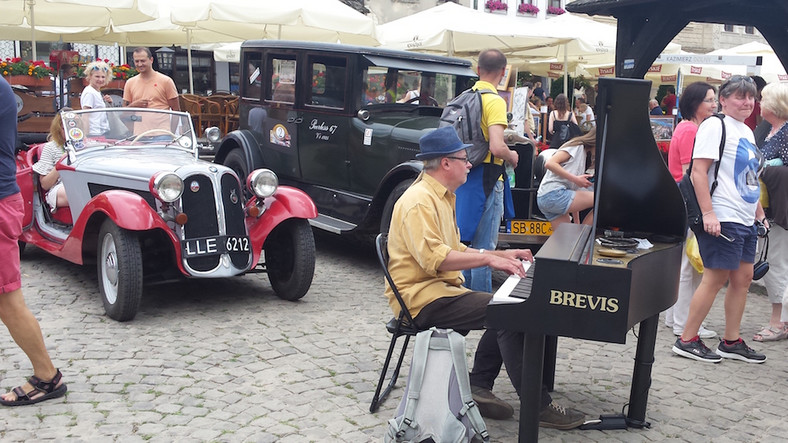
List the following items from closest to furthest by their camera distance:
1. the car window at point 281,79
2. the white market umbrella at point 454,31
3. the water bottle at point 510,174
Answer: the water bottle at point 510,174
the car window at point 281,79
the white market umbrella at point 454,31

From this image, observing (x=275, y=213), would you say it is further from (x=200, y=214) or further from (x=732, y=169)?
(x=732, y=169)

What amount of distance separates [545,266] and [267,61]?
598 centimetres

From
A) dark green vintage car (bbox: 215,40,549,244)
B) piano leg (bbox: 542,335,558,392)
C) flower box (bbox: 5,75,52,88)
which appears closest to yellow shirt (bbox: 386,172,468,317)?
piano leg (bbox: 542,335,558,392)

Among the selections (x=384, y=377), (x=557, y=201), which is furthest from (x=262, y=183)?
(x=384, y=377)

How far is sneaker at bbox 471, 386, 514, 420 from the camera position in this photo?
3873mm

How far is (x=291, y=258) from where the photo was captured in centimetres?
600

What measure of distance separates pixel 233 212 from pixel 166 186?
56 centimetres

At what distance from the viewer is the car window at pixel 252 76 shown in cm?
852

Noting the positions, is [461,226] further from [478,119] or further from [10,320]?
[10,320]

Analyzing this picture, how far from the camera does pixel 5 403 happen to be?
3.89 m

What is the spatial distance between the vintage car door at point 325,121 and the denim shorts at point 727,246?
375cm

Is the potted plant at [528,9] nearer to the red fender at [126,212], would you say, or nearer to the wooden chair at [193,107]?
the wooden chair at [193,107]

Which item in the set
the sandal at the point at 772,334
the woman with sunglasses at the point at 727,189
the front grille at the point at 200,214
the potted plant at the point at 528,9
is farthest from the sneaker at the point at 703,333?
the potted plant at the point at 528,9

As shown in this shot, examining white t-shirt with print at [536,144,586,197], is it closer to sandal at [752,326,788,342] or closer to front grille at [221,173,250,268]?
sandal at [752,326,788,342]
